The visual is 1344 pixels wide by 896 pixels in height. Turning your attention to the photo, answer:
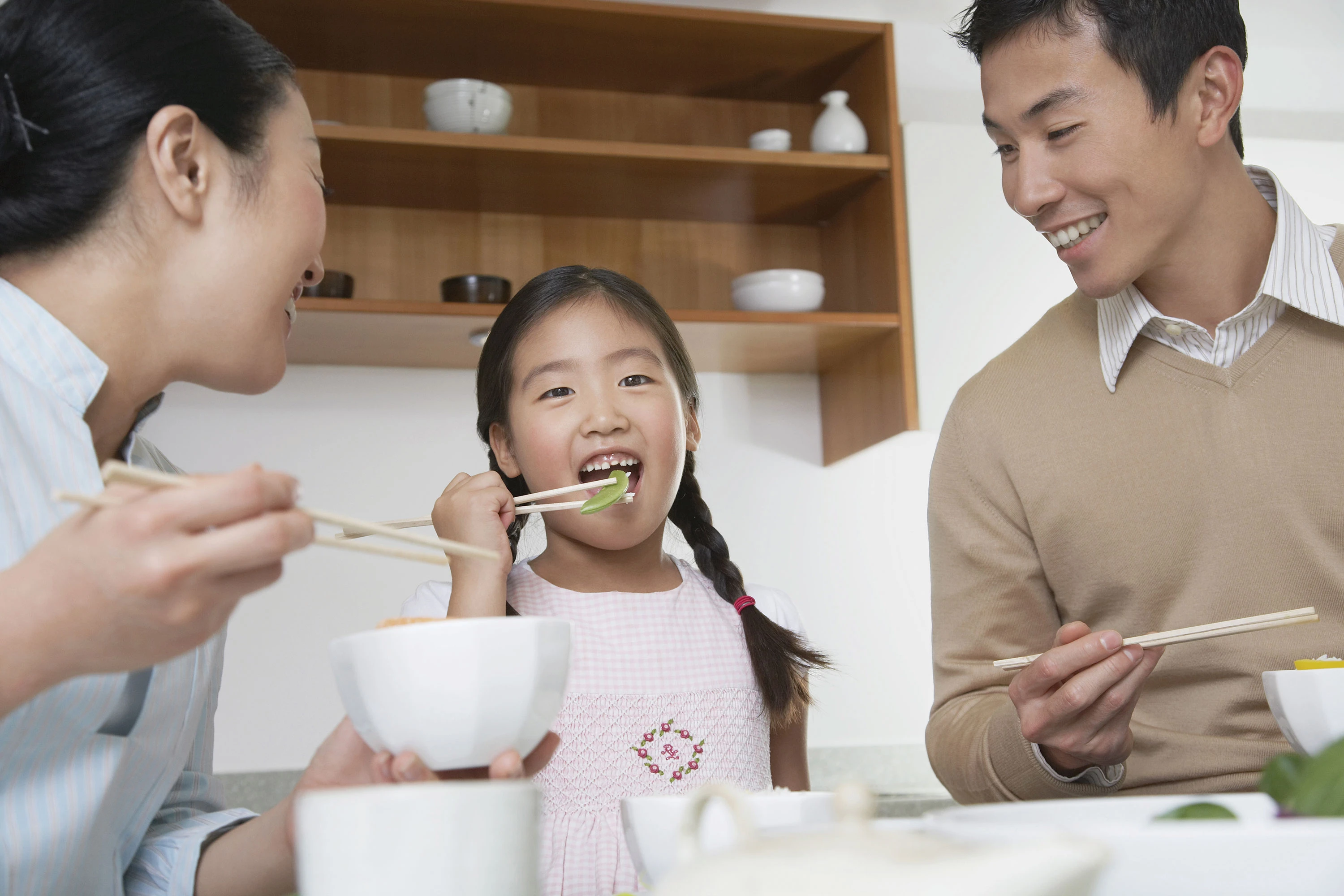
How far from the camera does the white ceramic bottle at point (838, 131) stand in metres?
2.73

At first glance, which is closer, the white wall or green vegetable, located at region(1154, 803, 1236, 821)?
green vegetable, located at region(1154, 803, 1236, 821)

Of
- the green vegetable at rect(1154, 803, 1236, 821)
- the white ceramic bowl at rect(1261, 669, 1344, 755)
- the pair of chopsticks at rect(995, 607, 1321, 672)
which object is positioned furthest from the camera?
the pair of chopsticks at rect(995, 607, 1321, 672)

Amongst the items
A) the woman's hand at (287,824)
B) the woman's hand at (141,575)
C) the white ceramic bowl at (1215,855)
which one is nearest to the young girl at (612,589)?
the woman's hand at (287,824)

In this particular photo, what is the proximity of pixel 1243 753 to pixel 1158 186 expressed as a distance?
2.40 feet

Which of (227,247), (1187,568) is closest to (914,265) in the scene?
(1187,568)

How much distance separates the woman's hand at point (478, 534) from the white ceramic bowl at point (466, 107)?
1.26 metres

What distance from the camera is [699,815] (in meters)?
0.44

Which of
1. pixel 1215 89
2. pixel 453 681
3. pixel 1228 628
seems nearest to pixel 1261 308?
pixel 1215 89

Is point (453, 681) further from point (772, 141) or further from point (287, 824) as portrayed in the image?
point (772, 141)

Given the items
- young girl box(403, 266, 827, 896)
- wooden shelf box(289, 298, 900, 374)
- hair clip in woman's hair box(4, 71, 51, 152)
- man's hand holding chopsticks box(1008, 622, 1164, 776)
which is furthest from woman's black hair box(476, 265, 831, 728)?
hair clip in woman's hair box(4, 71, 51, 152)

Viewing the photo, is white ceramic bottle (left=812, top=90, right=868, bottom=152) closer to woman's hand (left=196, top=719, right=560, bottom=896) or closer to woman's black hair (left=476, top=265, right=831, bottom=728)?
woman's black hair (left=476, top=265, right=831, bottom=728)

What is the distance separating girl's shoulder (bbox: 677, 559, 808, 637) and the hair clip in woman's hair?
110cm

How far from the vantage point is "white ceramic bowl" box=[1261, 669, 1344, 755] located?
2.35 ft

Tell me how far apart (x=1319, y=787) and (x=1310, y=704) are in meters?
0.26
